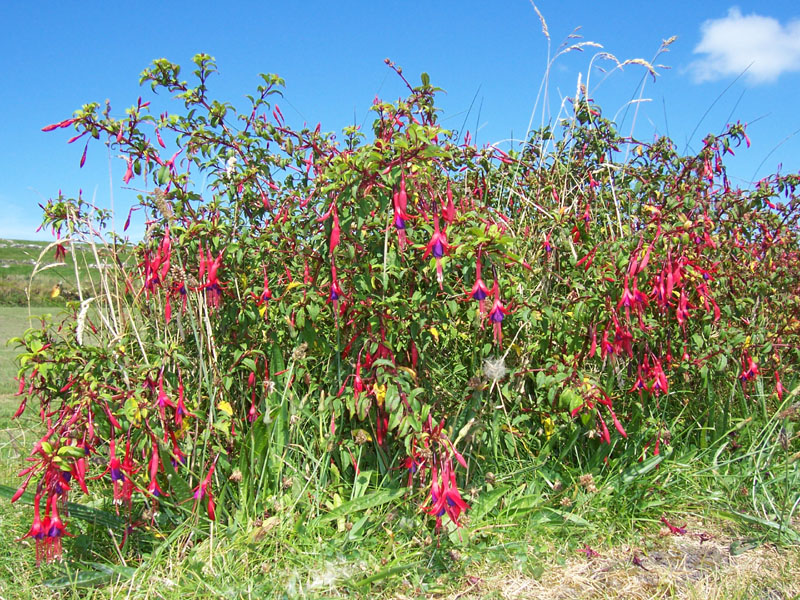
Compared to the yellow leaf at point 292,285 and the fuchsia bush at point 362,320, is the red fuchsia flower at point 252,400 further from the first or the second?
the yellow leaf at point 292,285

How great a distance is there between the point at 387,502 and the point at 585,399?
2.64 ft

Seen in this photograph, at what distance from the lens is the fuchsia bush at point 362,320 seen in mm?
1976

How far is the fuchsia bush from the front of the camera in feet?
6.48

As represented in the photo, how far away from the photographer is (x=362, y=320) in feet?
7.26

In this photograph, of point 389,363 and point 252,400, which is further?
point 252,400

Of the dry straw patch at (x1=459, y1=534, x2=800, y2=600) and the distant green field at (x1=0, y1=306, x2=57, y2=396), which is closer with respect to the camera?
the dry straw patch at (x1=459, y1=534, x2=800, y2=600)

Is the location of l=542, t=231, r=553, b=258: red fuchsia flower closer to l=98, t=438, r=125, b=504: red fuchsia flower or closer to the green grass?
the green grass

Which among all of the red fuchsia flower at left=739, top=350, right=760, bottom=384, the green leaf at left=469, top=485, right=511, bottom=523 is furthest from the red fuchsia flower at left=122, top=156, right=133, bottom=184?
the red fuchsia flower at left=739, top=350, right=760, bottom=384

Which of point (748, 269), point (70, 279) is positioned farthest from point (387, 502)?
point (748, 269)

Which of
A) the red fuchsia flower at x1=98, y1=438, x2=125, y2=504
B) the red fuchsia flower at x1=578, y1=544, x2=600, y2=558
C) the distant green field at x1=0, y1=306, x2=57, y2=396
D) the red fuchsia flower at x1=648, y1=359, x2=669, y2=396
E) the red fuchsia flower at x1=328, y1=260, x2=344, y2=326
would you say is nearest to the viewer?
the red fuchsia flower at x1=98, y1=438, x2=125, y2=504

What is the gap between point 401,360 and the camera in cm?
232

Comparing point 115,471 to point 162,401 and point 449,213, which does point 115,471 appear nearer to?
point 162,401

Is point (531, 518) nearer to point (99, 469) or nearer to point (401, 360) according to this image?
point (401, 360)

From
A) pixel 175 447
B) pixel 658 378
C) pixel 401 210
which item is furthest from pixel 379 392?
pixel 658 378
